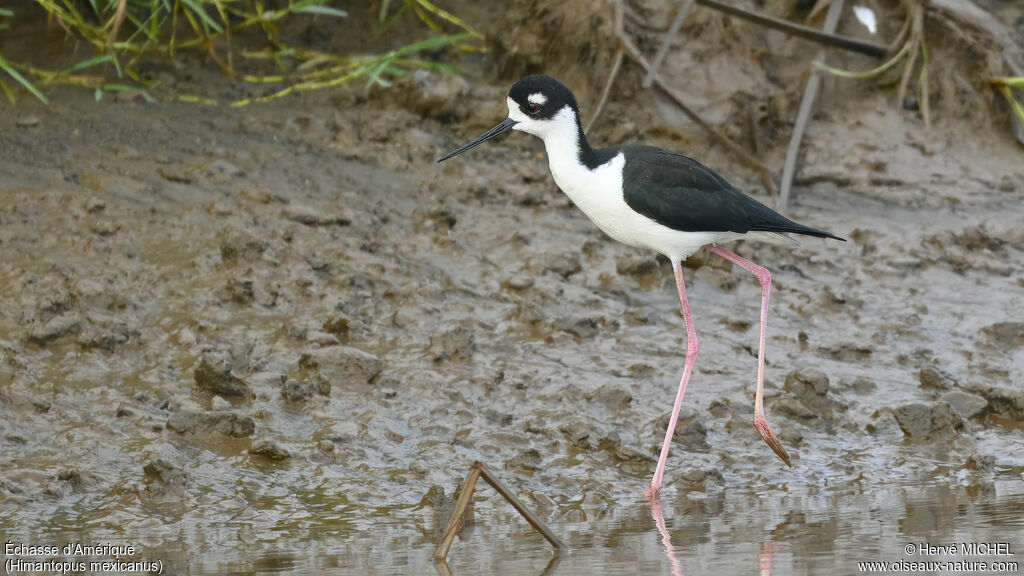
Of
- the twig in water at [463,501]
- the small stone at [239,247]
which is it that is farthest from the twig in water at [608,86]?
the twig in water at [463,501]

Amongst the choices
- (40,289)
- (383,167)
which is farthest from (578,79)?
(40,289)

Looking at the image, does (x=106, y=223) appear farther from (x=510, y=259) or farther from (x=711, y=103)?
(x=711, y=103)

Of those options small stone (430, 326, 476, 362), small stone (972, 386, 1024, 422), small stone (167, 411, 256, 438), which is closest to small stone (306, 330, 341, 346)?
small stone (430, 326, 476, 362)

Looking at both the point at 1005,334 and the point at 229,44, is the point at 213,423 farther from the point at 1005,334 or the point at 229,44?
the point at 1005,334

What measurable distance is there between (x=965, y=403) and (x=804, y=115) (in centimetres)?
244

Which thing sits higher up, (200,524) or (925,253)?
(925,253)

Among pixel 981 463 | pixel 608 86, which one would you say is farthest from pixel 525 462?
pixel 608 86

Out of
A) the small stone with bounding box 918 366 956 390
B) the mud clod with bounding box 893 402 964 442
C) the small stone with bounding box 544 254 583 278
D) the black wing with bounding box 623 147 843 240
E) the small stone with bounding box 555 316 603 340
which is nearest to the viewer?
the black wing with bounding box 623 147 843 240

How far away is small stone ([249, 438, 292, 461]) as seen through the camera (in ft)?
14.3

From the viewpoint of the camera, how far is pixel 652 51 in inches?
281

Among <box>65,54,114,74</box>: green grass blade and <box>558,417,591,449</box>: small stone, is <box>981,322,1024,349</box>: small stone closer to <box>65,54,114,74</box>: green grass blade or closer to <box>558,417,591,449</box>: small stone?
<box>558,417,591,449</box>: small stone

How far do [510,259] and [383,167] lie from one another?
39.5 inches

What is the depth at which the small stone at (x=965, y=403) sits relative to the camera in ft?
16.7

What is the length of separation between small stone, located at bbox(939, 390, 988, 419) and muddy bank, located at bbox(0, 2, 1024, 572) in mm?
15
